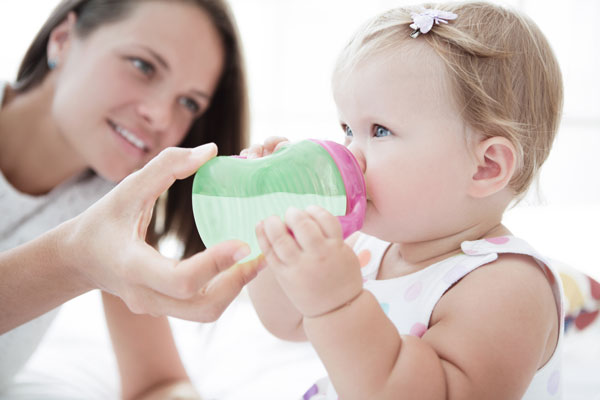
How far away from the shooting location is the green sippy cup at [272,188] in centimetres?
85

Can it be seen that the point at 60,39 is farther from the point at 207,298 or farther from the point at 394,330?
the point at 394,330

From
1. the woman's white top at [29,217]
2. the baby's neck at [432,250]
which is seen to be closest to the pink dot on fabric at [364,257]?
the baby's neck at [432,250]

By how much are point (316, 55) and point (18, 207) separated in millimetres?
2733

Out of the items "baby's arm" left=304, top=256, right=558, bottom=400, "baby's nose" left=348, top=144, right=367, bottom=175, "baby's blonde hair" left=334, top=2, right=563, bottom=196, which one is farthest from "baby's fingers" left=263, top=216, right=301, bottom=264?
"baby's blonde hair" left=334, top=2, right=563, bottom=196

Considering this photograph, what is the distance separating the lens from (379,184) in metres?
0.97

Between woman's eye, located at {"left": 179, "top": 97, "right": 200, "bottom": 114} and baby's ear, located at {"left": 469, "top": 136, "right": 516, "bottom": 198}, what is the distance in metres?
0.99

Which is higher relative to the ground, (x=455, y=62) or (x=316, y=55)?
(x=455, y=62)

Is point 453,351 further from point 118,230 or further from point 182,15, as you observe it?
point 182,15

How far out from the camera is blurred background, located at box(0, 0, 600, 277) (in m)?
3.51

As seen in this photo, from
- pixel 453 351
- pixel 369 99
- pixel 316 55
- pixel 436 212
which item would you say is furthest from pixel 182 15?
pixel 316 55

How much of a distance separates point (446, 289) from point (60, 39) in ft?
4.56

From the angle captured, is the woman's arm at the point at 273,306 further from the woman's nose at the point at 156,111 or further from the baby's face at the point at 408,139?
the woman's nose at the point at 156,111

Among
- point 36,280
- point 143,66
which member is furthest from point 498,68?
point 143,66

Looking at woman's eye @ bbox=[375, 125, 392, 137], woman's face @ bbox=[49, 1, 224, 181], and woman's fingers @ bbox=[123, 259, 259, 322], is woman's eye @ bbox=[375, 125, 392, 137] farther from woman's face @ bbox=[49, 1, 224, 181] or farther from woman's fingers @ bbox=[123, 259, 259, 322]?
woman's face @ bbox=[49, 1, 224, 181]
